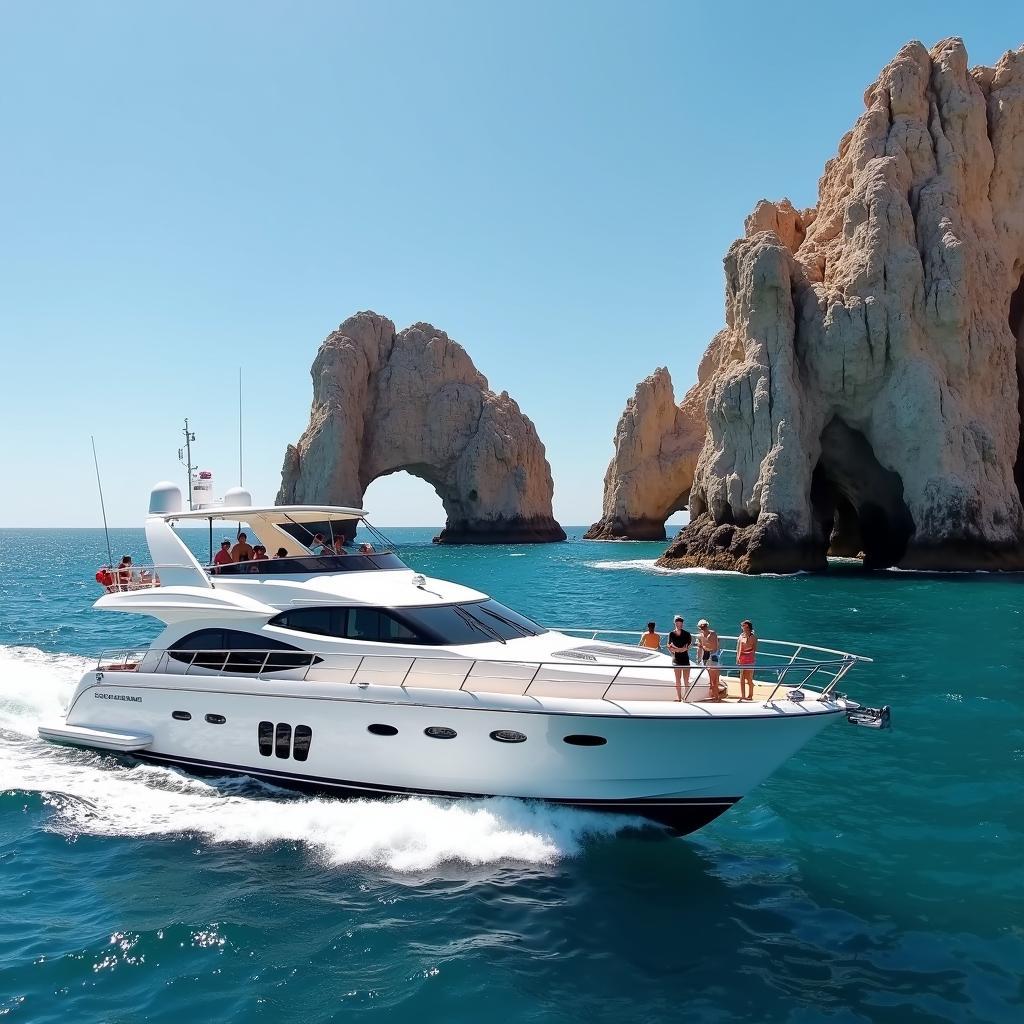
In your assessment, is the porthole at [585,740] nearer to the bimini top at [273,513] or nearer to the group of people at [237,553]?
the bimini top at [273,513]

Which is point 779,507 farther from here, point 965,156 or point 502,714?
point 502,714

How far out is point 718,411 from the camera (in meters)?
43.6

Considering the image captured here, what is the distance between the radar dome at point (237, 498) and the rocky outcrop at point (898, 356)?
2977 centimetres

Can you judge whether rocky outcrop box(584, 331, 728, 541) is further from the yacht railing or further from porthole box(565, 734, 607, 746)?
porthole box(565, 734, 607, 746)

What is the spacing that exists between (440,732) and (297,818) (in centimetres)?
183

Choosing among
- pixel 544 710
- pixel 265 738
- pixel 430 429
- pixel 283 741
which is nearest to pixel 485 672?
pixel 544 710

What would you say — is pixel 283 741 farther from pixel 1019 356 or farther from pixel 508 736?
pixel 1019 356

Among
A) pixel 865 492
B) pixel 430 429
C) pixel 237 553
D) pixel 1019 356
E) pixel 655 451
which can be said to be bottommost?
pixel 237 553

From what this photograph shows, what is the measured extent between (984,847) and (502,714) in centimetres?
501

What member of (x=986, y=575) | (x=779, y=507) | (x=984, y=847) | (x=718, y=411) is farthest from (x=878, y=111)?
(x=984, y=847)


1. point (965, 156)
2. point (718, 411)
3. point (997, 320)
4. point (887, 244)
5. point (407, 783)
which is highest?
point (965, 156)

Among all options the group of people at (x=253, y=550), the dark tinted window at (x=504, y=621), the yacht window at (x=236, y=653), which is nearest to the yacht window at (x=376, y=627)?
the yacht window at (x=236, y=653)

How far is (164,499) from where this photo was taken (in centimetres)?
1224

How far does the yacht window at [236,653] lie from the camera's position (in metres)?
9.55
